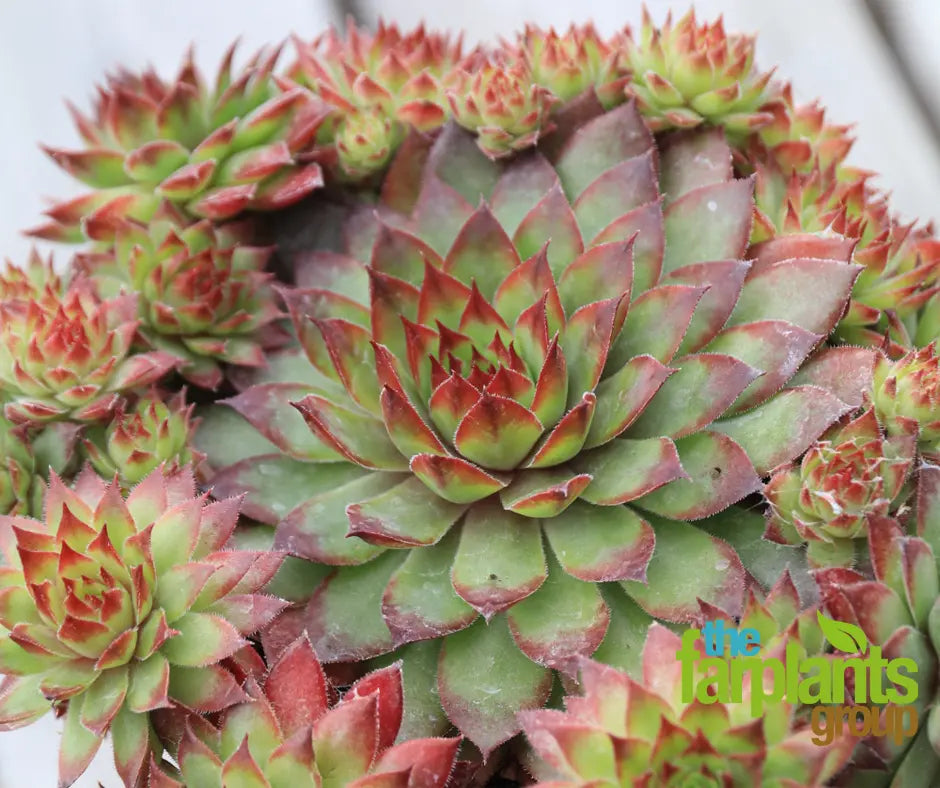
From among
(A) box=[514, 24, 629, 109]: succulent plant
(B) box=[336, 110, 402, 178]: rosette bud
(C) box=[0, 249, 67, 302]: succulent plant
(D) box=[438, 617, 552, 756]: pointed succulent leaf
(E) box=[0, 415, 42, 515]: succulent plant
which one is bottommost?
(D) box=[438, 617, 552, 756]: pointed succulent leaf

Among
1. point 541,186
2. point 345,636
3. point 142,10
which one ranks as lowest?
point 345,636

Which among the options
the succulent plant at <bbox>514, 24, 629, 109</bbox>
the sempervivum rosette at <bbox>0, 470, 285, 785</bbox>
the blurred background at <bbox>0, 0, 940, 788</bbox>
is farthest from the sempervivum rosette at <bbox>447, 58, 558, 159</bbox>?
the blurred background at <bbox>0, 0, 940, 788</bbox>

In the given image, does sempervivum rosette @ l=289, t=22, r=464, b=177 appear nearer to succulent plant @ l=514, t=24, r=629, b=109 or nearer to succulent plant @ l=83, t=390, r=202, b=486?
succulent plant @ l=514, t=24, r=629, b=109

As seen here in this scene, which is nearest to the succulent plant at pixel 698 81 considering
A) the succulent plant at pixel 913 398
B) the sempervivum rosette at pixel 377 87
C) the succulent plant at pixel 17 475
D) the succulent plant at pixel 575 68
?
the succulent plant at pixel 575 68

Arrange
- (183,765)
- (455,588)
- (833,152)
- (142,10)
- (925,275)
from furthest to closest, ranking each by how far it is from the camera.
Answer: (142,10) < (833,152) < (925,275) < (455,588) < (183,765)

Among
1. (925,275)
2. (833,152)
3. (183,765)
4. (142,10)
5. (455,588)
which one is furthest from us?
(142,10)

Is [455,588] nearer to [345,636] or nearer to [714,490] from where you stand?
[345,636]

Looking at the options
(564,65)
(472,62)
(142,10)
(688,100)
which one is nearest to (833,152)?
(688,100)

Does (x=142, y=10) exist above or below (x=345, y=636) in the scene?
above
